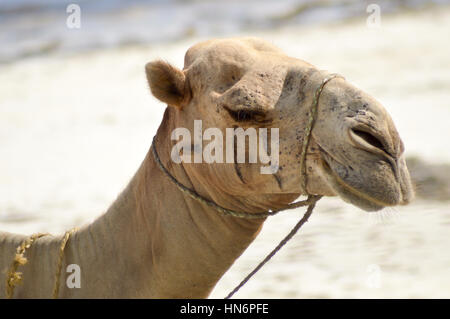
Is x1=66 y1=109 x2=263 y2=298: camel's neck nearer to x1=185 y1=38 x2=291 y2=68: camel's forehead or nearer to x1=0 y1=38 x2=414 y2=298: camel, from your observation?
x1=0 y1=38 x2=414 y2=298: camel

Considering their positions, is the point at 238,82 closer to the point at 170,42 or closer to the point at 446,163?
the point at 446,163

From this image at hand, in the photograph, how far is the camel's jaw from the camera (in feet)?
10.2

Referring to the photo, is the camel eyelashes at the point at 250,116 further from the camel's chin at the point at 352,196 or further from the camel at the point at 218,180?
the camel's chin at the point at 352,196

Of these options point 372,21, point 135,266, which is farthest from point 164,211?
point 372,21

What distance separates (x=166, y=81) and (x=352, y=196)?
1151 millimetres

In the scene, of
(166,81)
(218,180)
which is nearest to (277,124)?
(218,180)

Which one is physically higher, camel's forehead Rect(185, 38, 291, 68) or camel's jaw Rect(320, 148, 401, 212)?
camel's forehead Rect(185, 38, 291, 68)

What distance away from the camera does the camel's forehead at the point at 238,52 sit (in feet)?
12.0

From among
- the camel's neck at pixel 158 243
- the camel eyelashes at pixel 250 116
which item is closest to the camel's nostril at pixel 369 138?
the camel eyelashes at pixel 250 116

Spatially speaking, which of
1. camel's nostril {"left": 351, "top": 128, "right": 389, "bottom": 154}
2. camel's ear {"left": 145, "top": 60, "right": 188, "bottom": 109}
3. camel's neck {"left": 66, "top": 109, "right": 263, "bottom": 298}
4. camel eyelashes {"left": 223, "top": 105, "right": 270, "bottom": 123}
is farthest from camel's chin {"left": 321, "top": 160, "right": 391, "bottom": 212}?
camel's ear {"left": 145, "top": 60, "right": 188, "bottom": 109}

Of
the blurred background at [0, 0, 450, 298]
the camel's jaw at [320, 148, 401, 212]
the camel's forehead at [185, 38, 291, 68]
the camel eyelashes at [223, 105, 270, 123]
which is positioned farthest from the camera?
the blurred background at [0, 0, 450, 298]

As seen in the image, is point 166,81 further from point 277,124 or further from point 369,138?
point 369,138

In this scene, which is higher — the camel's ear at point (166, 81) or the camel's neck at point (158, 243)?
the camel's ear at point (166, 81)

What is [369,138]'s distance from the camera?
10.3 ft
